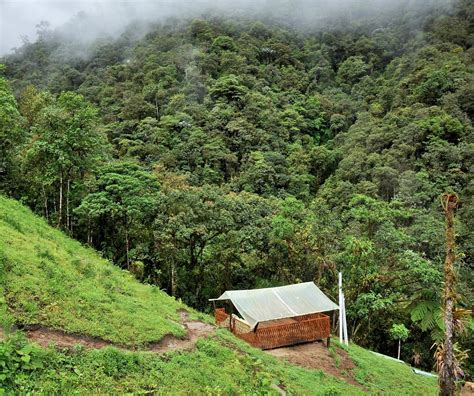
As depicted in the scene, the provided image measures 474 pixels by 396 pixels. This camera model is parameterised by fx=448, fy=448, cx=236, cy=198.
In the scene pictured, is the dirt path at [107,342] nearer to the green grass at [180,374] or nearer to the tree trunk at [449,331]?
the green grass at [180,374]

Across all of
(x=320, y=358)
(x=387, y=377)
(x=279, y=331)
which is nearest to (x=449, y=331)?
(x=320, y=358)

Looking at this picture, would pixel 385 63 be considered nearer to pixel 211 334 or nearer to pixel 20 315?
pixel 211 334

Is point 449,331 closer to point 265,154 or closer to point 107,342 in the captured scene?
point 107,342

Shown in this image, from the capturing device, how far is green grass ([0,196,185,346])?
10227mm

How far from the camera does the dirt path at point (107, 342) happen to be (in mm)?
9453

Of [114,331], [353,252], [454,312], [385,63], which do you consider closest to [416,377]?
[353,252]

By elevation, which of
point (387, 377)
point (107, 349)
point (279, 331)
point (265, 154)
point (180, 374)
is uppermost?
point (265, 154)

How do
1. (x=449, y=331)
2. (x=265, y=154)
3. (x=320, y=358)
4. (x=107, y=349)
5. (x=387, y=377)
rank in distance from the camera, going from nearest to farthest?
(x=107, y=349)
(x=449, y=331)
(x=320, y=358)
(x=387, y=377)
(x=265, y=154)

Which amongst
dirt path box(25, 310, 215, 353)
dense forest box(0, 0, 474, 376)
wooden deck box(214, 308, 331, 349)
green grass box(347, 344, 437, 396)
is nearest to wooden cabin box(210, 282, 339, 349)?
wooden deck box(214, 308, 331, 349)

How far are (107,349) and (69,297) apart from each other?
229cm

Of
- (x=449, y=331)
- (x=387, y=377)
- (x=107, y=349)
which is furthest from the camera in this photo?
(x=387, y=377)

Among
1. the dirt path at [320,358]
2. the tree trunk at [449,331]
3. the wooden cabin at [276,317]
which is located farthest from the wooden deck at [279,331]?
the tree trunk at [449,331]

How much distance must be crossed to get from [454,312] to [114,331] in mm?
8546

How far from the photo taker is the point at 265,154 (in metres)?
48.4
